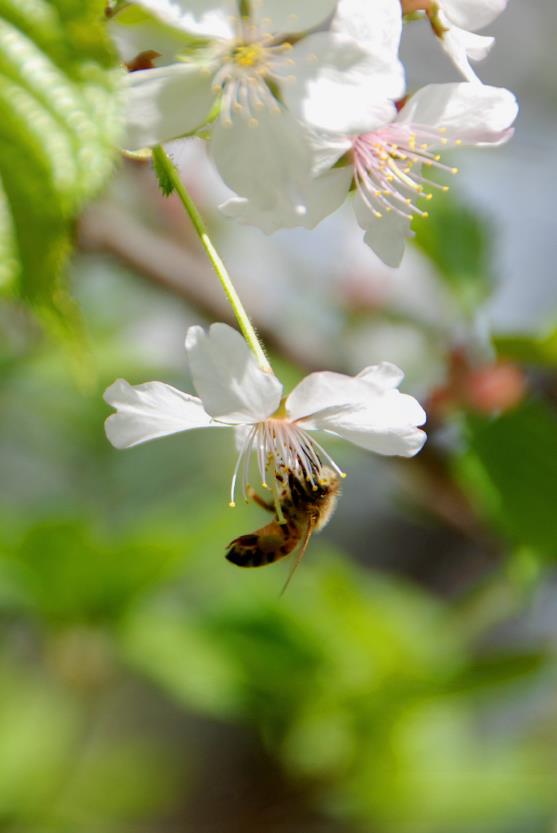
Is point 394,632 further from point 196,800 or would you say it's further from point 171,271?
point 196,800

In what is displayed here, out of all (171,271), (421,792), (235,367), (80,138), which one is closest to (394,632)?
(421,792)

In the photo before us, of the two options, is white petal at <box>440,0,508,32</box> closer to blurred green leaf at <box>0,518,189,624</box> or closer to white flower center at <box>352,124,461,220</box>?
white flower center at <box>352,124,461,220</box>

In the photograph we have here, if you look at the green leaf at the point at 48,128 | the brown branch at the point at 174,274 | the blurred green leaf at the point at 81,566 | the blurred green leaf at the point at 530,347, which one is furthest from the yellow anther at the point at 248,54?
the blurred green leaf at the point at 81,566

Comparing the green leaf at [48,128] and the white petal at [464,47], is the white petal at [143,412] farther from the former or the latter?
the white petal at [464,47]

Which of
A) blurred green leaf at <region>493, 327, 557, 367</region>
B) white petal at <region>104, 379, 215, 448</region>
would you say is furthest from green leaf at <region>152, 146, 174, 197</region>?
blurred green leaf at <region>493, 327, 557, 367</region>

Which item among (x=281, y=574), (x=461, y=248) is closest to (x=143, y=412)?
(x=461, y=248)

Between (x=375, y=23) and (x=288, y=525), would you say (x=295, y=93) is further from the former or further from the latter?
(x=288, y=525)
